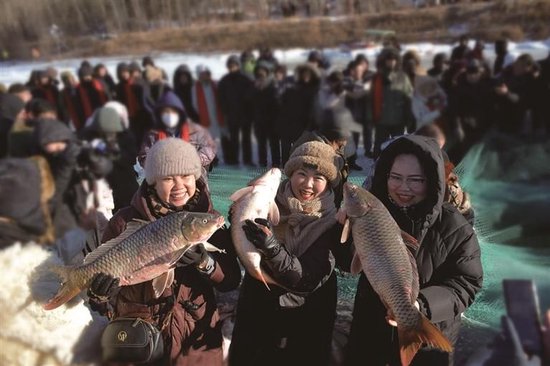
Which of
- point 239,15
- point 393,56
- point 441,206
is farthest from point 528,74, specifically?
point 441,206

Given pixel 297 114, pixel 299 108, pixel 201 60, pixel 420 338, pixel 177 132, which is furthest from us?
pixel 201 60

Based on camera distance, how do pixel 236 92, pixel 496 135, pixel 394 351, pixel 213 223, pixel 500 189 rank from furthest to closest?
pixel 236 92 → pixel 496 135 → pixel 500 189 → pixel 394 351 → pixel 213 223

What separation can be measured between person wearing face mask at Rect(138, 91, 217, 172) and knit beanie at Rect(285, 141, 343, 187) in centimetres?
49

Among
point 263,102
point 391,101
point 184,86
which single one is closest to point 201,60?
point 184,86

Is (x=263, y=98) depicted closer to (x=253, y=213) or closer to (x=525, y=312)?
(x=253, y=213)

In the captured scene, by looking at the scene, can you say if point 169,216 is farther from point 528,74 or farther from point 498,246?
point 528,74

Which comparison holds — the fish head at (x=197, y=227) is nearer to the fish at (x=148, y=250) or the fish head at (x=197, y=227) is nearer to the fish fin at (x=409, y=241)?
the fish at (x=148, y=250)

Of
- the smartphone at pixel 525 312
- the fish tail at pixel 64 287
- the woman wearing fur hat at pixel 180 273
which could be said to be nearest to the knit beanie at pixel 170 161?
the woman wearing fur hat at pixel 180 273

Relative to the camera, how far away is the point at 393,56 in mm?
7535

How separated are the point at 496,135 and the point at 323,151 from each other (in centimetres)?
440

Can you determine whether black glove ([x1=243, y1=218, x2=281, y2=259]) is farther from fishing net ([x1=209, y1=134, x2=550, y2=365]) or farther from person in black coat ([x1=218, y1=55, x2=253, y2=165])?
person in black coat ([x1=218, y1=55, x2=253, y2=165])

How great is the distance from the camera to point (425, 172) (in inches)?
84.7

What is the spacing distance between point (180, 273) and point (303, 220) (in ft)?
1.77

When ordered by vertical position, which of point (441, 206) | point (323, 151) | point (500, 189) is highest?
point (323, 151)
